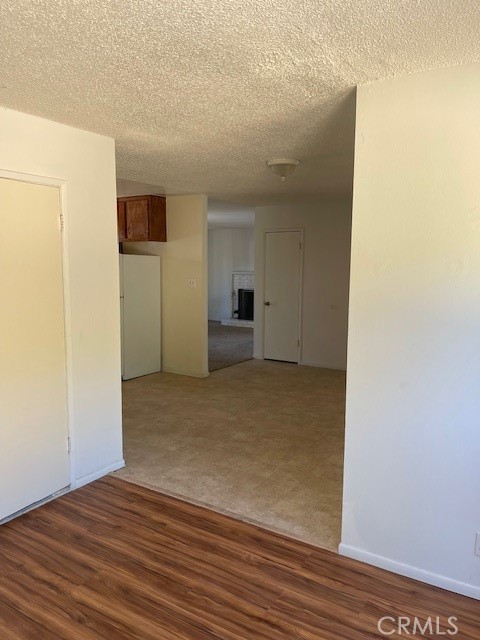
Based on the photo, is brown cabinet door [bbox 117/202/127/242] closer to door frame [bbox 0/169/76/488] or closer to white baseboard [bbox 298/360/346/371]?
white baseboard [bbox 298/360/346/371]

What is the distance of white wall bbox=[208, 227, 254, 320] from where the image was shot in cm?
1055

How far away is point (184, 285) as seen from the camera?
595 cm

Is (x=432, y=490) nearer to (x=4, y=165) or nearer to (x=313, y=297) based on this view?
(x=4, y=165)

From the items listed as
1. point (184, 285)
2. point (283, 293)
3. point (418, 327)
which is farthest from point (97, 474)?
point (283, 293)

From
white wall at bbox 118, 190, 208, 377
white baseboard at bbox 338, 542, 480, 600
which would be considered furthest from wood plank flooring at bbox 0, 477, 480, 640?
white wall at bbox 118, 190, 208, 377

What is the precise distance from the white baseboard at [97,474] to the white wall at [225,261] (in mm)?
7667

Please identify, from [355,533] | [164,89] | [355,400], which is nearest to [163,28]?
[164,89]

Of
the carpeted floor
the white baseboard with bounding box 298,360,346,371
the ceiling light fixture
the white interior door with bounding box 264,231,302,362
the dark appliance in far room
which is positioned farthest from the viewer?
the dark appliance in far room

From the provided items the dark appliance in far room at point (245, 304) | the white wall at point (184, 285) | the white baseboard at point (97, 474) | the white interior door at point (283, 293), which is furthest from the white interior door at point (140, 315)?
the dark appliance in far room at point (245, 304)

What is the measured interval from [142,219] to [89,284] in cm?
307

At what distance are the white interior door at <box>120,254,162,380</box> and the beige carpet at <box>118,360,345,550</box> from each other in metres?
0.27

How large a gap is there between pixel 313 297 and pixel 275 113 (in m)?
4.12

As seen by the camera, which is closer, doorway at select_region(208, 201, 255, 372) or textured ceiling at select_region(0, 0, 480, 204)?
textured ceiling at select_region(0, 0, 480, 204)

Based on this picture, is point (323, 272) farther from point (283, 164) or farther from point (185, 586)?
point (185, 586)
